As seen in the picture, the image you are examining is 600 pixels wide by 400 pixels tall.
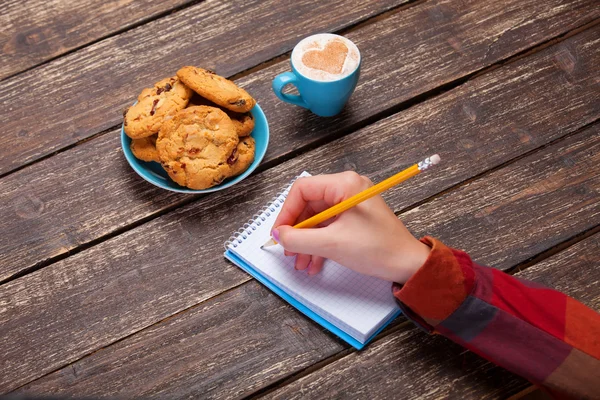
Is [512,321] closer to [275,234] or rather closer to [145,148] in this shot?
[275,234]

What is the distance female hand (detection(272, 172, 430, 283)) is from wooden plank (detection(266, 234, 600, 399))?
0.11 m

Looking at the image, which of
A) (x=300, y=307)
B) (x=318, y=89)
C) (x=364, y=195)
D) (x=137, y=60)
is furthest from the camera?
(x=137, y=60)

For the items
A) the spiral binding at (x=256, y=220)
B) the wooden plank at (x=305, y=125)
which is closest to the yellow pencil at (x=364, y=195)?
the spiral binding at (x=256, y=220)

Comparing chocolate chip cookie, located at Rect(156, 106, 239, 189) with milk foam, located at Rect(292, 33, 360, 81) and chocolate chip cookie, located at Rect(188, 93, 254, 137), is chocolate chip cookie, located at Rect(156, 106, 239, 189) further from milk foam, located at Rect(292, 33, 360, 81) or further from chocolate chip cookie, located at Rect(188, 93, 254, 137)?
milk foam, located at Rect(292, 33, 360, 81)

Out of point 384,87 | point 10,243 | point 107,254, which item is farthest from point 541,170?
point 10,243

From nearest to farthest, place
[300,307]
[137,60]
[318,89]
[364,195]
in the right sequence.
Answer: [364,195] < [300,307] < [318,89] < [137,60]

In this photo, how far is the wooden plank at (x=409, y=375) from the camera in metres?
0.96

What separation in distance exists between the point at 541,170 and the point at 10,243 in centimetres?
91

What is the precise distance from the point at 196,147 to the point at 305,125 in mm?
239

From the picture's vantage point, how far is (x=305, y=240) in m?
0.97

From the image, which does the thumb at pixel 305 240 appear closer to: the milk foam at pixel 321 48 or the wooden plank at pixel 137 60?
the milk foam at pixel 321 48

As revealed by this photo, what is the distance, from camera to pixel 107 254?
1102 mm

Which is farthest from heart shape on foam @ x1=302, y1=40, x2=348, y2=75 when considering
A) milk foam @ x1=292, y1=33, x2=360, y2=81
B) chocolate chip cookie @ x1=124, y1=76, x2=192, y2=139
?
chocolate chip cookie @ x1=124, y1=76, x2=192, y2=139

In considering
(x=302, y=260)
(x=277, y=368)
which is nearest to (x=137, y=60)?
(x=302, y=260)
